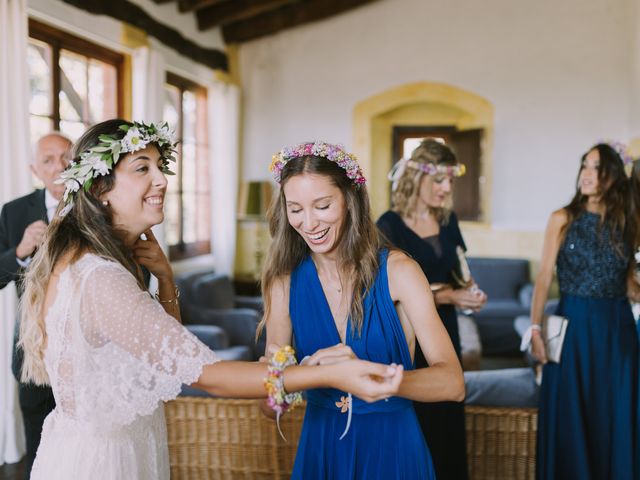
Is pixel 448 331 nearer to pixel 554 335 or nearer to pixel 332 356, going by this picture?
pixel 554 335

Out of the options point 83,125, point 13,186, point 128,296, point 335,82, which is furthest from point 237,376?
point 335,82

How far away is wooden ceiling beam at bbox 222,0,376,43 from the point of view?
8.02 m

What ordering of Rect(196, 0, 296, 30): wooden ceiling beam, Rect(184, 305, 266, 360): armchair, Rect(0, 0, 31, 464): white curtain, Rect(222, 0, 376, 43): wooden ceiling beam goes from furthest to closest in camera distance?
Rect(222, 0, 376, 43): wooden ceiling beam → Rect(196, 0, 296, 30): wooden ceiling beam → Rect(184, 305, 266, 360): armchair → Rect(0, 0, 31, 464): white curtain

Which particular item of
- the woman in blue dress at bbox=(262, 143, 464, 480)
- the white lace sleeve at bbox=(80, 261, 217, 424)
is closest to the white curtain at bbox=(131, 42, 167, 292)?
the woman in blue dress at bbox=(262, 143, 464, 480)

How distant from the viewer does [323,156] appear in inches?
73.1

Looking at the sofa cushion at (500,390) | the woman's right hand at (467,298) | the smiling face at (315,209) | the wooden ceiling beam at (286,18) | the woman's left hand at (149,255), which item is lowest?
the sofa cushion at (500,390)

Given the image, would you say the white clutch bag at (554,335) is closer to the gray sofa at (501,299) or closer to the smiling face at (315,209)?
the smiling face at (315,209)

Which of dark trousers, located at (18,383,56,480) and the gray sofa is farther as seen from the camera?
the gray sofa

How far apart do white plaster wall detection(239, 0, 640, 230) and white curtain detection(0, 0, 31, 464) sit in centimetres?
463

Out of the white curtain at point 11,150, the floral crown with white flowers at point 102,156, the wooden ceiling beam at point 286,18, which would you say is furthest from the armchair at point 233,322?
the floral crown with white flowers at point 102,156

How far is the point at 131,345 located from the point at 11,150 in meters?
3.22

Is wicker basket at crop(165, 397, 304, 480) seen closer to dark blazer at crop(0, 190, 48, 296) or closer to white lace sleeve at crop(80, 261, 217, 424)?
dark blazer at crop(0, 190, 48, 296)

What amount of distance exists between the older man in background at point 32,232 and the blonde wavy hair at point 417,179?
1681 mm

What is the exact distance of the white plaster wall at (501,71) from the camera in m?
7.54
